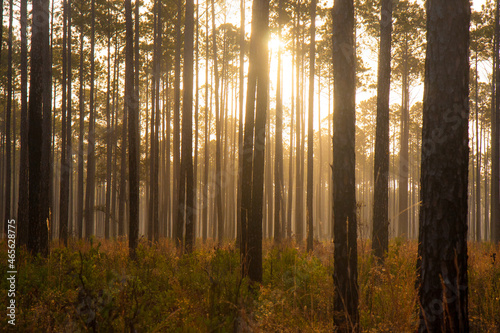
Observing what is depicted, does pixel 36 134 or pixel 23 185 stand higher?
pixel 36 134

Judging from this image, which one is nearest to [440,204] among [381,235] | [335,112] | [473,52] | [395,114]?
[335,112]

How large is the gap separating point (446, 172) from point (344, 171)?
1157mm

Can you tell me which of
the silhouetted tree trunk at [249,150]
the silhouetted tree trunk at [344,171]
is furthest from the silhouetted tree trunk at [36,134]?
the silhouetted tree trunk at [344,171]

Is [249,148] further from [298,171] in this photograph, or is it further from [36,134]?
[298,171]

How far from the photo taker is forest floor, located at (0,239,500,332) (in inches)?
142

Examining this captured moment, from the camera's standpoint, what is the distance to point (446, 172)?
2.80 m

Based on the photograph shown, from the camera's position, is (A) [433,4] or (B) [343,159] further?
(B) [343,159]

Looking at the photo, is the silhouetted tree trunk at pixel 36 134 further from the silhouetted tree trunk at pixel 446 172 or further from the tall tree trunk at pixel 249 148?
the silhouetted tree trunk at pixel 446 172

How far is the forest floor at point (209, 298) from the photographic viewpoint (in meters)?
3.61

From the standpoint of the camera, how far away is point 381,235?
27.6 ft

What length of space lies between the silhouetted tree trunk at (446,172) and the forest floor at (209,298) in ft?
1.90

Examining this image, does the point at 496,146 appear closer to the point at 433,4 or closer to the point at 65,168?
the point at 433,4

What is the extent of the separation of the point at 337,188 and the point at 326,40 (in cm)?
1630

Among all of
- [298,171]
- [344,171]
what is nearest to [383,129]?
[344,171]
